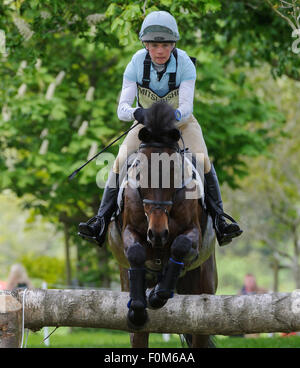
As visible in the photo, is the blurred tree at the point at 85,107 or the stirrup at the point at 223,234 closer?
the stirrup at the point at 223,234

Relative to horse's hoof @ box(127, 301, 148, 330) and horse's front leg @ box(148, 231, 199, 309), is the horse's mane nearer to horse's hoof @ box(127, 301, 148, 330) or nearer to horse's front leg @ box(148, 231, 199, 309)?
horse's front leg @ box(148, 231, 199, 309)

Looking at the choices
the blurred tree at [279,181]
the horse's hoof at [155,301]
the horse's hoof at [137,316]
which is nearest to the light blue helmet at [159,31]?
the horse's hoof at [155,301]

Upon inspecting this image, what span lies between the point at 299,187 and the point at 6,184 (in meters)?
11.5

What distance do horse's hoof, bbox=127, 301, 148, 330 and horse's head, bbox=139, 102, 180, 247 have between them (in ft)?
1.74

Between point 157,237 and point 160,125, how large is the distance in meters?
0.98

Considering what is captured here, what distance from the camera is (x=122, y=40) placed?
759 centimetres

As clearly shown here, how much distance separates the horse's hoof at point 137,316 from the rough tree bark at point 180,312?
2.7 inches

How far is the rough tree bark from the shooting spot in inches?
209

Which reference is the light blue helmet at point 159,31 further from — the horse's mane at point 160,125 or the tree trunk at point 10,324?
the tree trunk at point 10,324

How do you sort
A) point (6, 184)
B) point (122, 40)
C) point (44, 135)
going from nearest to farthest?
point (122, 40) < point (6, 184) < point (44, 135)

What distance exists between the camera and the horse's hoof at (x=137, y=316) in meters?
5.26

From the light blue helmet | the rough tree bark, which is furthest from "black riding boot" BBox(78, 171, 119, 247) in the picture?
the light blue helmet

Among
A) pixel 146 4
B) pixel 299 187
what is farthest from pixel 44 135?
pixel 299 187

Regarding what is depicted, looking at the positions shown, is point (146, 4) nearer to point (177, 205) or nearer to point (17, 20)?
point (17, 20)
